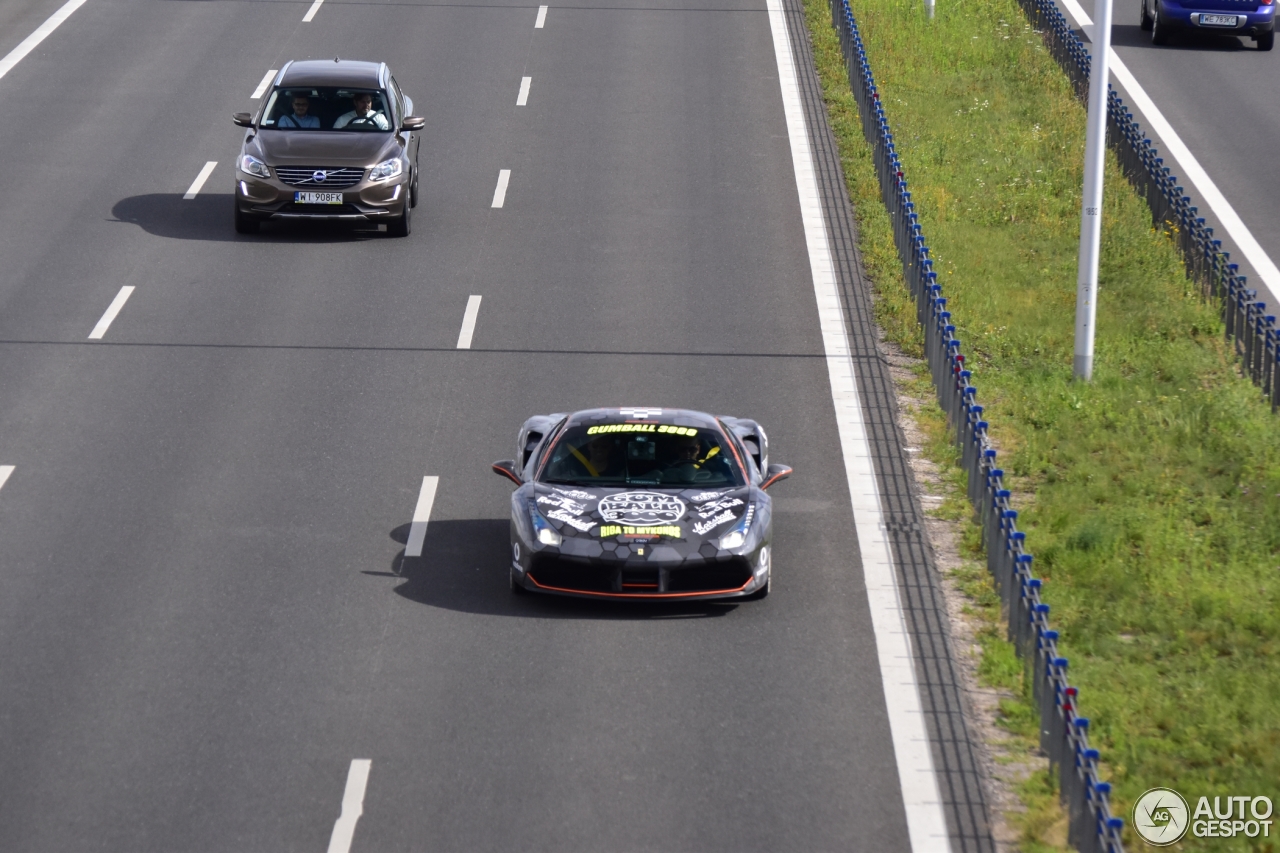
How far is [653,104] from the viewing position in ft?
101

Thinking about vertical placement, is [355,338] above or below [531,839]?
below

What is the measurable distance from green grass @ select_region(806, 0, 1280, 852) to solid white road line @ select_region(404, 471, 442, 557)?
4.24m

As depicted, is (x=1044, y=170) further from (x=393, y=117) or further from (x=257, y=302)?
(x=257, y=302)

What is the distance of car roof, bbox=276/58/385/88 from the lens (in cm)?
2483

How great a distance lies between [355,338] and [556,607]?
25.1 ft

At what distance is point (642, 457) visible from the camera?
14.0m

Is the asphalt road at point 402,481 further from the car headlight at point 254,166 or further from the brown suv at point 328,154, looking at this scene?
the car headlight at point 254,166

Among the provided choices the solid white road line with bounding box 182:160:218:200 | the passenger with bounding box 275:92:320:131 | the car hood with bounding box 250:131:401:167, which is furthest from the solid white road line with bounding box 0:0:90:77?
the car hood with bounding box 250:131:401:167

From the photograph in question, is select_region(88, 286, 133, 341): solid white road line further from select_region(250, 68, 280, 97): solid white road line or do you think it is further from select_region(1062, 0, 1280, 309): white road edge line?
select_region(1062, 0, 1280, 309): white road edge line

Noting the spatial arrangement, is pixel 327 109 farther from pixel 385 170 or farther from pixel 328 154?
pixel 385 170

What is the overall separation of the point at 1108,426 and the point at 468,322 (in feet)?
23.2

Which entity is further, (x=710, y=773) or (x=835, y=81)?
(x=835, y=81)

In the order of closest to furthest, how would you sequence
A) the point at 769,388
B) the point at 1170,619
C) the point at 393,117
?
the point at 1170,619, the point at 769,388, the point at 393,117

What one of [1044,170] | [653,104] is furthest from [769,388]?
[653,104]
